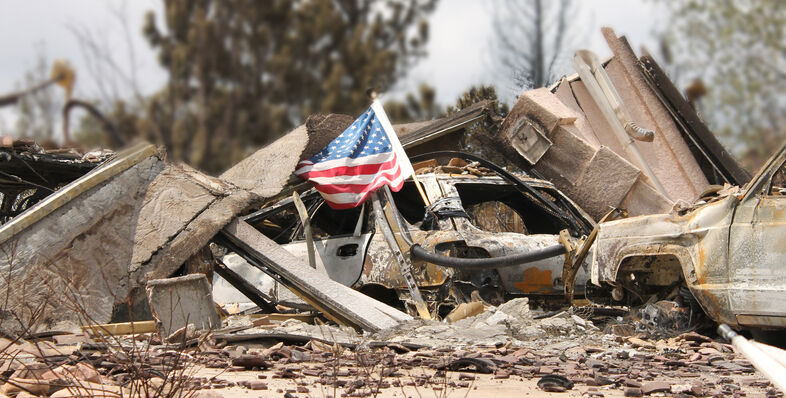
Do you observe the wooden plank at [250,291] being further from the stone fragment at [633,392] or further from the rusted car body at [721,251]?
the stone fragment at [633,392]

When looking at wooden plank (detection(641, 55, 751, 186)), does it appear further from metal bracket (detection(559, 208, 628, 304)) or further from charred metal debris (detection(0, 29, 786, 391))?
metal bracket (detection(559, 208, 628, 304))

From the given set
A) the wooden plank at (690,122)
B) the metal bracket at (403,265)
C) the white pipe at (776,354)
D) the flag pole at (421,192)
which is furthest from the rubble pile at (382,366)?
the wooden plank at (690,122)

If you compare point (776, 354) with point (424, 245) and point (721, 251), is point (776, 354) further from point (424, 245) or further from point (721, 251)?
point (424, 245)

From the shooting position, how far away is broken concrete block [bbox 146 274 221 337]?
6.60m

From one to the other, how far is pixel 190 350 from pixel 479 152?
756 cm

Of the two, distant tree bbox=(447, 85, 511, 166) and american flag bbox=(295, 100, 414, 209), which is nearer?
american flag bbox=(295, 100, 414, 209)

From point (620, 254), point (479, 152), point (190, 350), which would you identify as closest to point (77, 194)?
point (190, 350)

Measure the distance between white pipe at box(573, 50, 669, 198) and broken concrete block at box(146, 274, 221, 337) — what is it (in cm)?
543

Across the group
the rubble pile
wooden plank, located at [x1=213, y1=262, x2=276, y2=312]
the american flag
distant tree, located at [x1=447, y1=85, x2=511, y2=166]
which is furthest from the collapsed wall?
wooden plank, located at [x1=213, y1=262, x2=276, y2=312]

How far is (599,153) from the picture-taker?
924 centimetres

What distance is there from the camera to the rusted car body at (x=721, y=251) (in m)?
5.64

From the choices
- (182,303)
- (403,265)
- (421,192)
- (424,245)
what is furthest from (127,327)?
(421,192)

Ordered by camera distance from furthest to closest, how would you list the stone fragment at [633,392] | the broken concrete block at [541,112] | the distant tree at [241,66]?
the broken concrete block at [541,112] < the stone fragment at [633,392] < the distant tree at [241,66]

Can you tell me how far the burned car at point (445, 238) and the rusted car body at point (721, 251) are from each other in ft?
2.11
